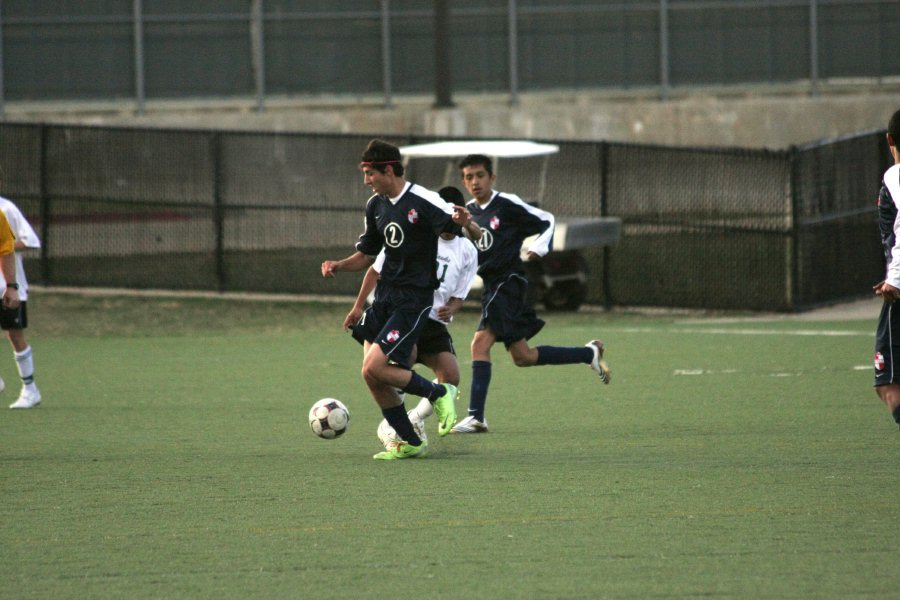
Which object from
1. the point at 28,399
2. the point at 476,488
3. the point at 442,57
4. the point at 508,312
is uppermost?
the point at 442,57

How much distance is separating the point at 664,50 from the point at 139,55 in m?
9.81

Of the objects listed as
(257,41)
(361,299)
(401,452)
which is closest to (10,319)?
(361,299)

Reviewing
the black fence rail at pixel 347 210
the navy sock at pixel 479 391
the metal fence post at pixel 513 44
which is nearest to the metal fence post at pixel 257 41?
the black fence rail at pixel 347 210

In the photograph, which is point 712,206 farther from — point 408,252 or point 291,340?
point 408,252

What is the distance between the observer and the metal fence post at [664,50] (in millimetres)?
28453

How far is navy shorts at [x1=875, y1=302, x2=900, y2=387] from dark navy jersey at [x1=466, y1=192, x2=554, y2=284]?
3.18 metres

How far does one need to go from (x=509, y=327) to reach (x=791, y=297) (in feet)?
30.8

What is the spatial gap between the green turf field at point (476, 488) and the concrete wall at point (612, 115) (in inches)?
540

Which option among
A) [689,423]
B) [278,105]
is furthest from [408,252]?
[278,105]

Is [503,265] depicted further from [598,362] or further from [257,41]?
[257,41]

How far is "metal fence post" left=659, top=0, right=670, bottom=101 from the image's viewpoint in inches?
1120

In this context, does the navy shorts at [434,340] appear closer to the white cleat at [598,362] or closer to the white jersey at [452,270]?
the white jersey at [452,270]

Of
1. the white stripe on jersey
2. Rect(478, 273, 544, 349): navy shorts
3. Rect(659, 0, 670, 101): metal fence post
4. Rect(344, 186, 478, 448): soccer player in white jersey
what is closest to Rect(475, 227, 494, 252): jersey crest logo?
Rect(478, 273, 544, 349): navy shorts

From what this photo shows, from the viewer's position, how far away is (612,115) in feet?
92.4
